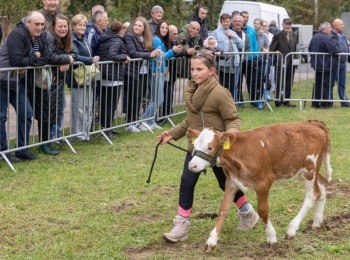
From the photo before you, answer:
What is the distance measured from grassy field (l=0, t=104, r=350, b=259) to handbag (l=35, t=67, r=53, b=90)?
3.22 ft

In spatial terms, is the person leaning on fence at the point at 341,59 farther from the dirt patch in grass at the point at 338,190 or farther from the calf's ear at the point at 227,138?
the calf's ear at the point at 227,138

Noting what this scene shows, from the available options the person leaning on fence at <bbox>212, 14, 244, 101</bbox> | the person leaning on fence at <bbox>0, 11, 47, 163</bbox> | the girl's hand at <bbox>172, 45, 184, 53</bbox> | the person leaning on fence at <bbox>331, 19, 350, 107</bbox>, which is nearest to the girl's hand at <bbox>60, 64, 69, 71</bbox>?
the person leaning on fence at <bbox>0, 11, 47, 163</bbox>

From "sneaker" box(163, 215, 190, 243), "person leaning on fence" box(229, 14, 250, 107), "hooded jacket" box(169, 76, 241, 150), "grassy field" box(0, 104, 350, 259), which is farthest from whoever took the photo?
"person leaning on fence" box(229, 14, 250, 107)

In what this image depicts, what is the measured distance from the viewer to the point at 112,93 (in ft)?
38.4

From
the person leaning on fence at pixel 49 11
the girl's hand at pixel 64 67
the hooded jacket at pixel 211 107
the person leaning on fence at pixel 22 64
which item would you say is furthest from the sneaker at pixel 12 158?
the hooded jacket at pixel 211 107

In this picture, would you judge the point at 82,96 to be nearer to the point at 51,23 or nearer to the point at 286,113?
the point at 51,23

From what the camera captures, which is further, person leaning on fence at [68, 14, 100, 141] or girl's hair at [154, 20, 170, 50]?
girl's hair at [154, 20, 170, 50]

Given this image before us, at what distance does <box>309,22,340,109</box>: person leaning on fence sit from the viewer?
1625cm

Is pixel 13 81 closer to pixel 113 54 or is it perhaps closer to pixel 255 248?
pixel 113 54

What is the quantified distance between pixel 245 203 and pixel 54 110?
4.41 meters

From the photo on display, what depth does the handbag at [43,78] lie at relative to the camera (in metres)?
9.90

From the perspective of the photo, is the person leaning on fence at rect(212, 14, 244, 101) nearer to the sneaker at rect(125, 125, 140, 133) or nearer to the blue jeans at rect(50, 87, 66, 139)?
the sneaker at rect(125, 125, 140, 133)

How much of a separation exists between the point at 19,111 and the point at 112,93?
2.29 meters

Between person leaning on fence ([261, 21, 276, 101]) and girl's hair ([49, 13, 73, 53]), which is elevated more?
girl's hair ([49, 13, 73, 53])
